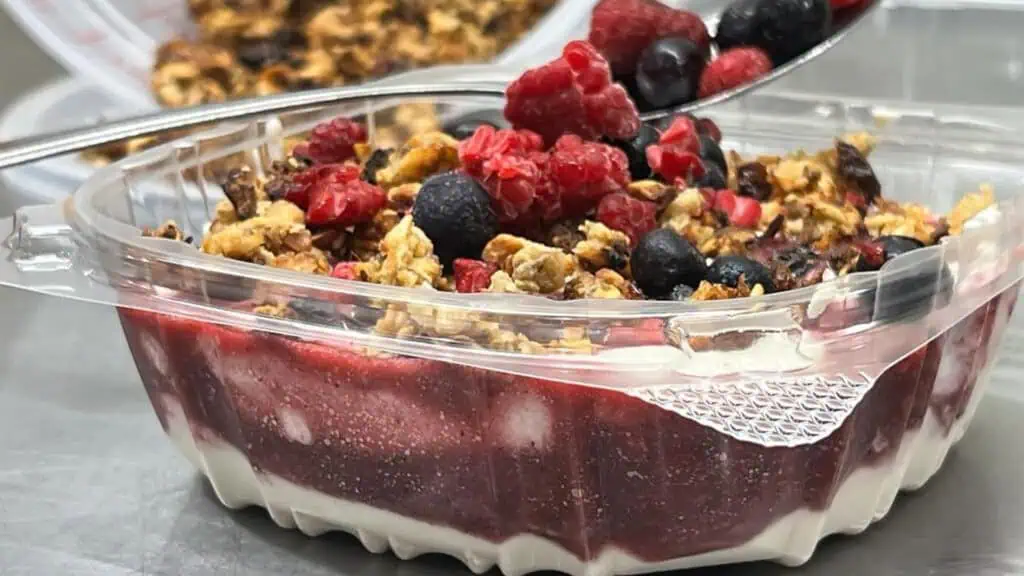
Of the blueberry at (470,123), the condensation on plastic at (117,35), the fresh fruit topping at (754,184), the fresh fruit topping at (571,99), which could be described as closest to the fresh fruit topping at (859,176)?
the fresh fruit topping at (754,184)

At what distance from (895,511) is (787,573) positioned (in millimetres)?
103

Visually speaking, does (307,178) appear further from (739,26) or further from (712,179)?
(739,26)

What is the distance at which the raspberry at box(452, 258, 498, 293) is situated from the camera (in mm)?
676

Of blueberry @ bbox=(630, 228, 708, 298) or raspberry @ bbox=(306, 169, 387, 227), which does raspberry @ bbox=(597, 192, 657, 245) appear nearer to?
blueberry @ bbox=(630, 228, 708, 298)

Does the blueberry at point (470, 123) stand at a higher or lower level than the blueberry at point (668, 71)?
lower

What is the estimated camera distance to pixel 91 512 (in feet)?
2.56

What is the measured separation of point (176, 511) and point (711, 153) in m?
0.45

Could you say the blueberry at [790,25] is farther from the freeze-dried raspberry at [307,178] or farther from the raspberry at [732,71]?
the freeze-dried raspberry at [307,178]

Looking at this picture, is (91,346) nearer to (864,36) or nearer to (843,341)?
(843,341)

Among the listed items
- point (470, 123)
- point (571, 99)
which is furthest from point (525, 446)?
point (470, 123)

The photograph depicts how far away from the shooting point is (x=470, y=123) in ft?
3.08

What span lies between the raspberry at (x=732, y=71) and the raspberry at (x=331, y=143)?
281 mm

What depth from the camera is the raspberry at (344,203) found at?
752mm

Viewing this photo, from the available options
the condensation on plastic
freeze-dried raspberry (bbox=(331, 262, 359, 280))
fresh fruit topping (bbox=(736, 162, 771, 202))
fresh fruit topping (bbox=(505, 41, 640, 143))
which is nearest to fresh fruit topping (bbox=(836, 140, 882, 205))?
→ fresh fruit topping (bbox=(736, 162, 771, 202))
